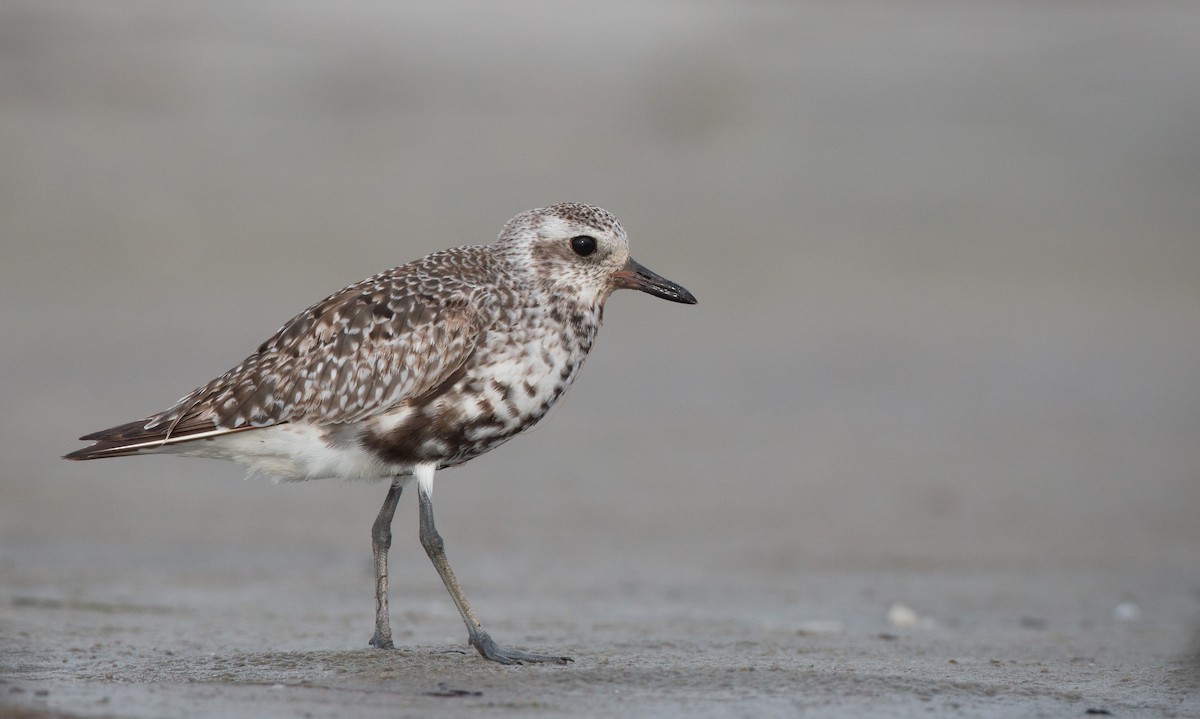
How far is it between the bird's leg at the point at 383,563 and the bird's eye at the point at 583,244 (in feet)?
4.72

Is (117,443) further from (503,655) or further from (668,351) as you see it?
(668,351)

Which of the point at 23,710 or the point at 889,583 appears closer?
the point at 23,710

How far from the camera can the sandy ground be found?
7965 mm

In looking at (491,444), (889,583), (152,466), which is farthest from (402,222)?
(491,444)

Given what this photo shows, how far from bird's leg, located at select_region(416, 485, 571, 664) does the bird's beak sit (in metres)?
1.47

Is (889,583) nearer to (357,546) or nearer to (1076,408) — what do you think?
(357,546)

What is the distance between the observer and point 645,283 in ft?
26.7

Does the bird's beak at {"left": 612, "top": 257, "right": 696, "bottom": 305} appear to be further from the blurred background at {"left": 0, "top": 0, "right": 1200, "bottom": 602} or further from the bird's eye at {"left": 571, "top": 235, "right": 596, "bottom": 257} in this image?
the blurred background at {"left": 0, "top": 0, "right": 1200, "bottom": 602}

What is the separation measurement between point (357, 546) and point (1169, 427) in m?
8.08

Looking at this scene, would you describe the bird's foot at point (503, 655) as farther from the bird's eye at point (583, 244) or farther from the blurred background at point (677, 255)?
the blurred background at point (677, 255)

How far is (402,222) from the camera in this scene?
21.2m

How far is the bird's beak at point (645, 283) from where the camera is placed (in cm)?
809

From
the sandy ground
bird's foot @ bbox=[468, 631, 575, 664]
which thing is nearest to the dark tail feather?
the sandy ground

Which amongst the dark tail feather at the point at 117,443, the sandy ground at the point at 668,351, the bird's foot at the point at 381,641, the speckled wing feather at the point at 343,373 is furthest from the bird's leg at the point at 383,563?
the dark tail feather at the point at 117,443
